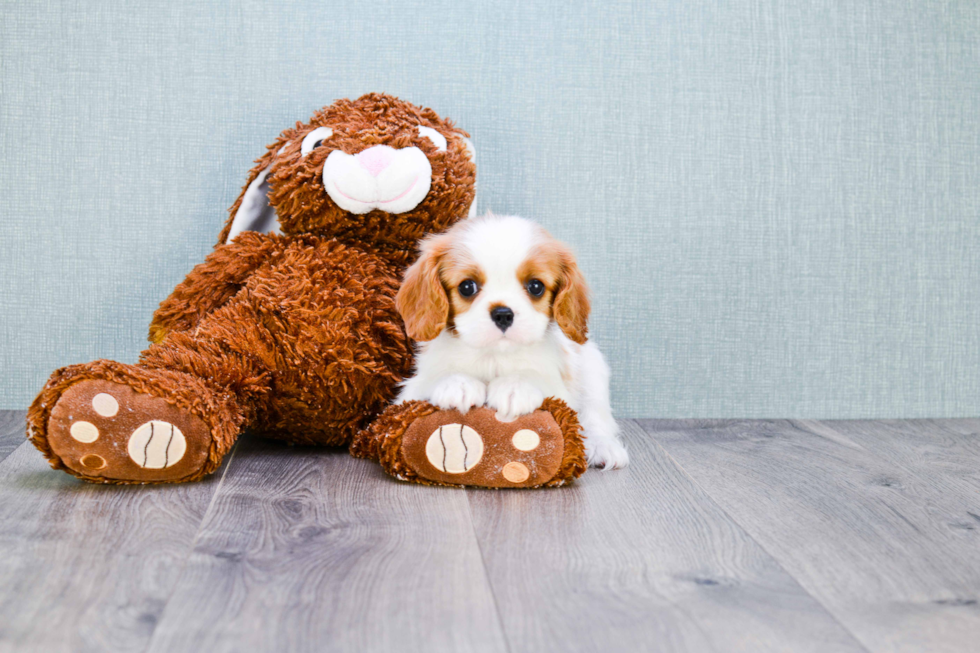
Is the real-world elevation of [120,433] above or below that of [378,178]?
below

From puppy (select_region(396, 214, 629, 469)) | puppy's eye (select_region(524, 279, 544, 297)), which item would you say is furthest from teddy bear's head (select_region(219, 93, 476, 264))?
puppy's eye (select_region(524, 279, 544, 297))

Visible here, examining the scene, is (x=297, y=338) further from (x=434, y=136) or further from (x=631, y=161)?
(x=631, y=161)

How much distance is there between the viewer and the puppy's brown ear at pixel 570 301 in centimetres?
124

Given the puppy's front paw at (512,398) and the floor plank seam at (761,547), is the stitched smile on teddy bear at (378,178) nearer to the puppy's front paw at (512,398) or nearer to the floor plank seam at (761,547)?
the puppy's front paw at (512,398)

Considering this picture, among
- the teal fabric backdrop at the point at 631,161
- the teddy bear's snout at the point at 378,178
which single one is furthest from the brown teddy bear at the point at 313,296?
the teal fabric backdrop at the point at 631,161

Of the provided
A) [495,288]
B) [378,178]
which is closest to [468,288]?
[495,288]

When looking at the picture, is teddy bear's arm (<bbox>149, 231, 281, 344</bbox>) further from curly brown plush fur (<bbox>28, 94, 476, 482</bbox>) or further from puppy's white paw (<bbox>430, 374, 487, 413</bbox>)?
puppy's white paw (<bbox>430, 374, 487, 413</bbox>)

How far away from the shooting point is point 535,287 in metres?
1.23

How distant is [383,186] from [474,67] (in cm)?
53

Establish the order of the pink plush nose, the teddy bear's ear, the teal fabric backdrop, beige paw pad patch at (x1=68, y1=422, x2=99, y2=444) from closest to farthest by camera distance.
Answer: beige paw pad patch at (x1=68, y1=422, x2=99, y2=444)
the pink plush nose
the teddy bear's ear
the teal fabric backdrop

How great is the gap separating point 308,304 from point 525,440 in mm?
424

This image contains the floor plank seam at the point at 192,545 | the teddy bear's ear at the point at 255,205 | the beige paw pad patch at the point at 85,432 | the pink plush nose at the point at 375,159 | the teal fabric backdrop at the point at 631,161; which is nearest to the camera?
the floor plank seam at the point at 192,545

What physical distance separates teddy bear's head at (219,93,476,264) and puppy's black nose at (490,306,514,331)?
0.96 ft

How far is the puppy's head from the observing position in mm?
1192
